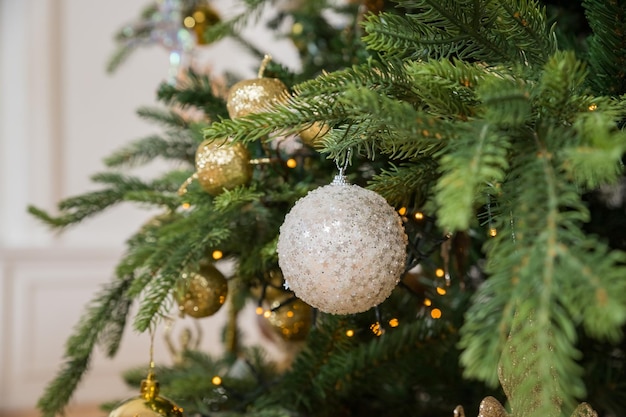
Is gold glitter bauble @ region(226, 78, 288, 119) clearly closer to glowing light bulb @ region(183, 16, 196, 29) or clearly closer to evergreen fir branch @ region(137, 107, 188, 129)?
evergreen fir branch @ region(137, 107, 188, 129)

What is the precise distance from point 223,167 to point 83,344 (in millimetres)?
215

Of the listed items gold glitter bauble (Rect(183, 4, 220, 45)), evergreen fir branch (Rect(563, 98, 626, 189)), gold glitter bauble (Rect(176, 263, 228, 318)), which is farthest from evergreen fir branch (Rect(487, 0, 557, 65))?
gold glitter bauble (Rect(183, 4, 220, 45))

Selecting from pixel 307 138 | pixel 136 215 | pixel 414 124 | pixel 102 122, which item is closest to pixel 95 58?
pixel 102 122

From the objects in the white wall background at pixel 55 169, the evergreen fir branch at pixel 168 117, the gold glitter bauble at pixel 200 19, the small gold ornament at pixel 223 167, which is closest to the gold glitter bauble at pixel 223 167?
the small gold ornament at pixel 223 167

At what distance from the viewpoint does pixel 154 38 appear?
3.93 ft

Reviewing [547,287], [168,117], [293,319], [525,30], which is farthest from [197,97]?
[547,287]

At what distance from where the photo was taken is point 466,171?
0.25m

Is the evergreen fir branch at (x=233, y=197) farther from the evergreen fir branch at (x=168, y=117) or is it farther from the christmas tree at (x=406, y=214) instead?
the evergreen fir branch at (x=168, y=117)

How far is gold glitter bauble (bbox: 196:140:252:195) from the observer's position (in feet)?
1.61

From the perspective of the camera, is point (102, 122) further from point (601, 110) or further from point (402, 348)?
point (601, 110)

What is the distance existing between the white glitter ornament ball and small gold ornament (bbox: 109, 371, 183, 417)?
21cm

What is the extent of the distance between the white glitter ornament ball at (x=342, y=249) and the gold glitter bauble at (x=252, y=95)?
13cm

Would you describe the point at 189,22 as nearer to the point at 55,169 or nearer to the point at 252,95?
the point at 252,95

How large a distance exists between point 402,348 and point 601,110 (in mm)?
307
